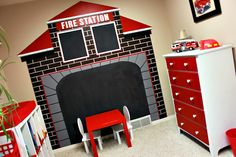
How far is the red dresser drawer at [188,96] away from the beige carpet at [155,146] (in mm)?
590

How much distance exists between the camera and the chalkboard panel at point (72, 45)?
3381 mm

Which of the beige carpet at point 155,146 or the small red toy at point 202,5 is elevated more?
the small red toy at point 202,5

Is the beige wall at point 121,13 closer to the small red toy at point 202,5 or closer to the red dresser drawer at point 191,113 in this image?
the small red toy at point 202,5

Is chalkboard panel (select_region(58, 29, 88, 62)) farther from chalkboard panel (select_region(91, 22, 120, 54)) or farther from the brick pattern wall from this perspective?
chalkboard panel (select_region(91, 22, 120, 54))

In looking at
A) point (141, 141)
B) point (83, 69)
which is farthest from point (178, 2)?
point (141, 141)

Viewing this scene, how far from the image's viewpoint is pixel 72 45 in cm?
341

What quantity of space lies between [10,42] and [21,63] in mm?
373

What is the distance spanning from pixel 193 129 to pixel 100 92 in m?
1.60

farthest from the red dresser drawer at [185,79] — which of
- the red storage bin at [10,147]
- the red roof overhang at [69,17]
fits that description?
the red storage bin at [10,147]

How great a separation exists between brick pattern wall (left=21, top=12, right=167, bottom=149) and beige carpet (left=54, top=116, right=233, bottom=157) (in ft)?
1.41

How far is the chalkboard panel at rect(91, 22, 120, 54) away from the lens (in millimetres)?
3457

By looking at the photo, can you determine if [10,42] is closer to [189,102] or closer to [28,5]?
[28,5]

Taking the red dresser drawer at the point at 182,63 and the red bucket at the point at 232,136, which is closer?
the red bucket at the point at 232,136

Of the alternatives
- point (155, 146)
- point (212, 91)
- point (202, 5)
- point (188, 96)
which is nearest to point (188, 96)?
point (188, 96)
